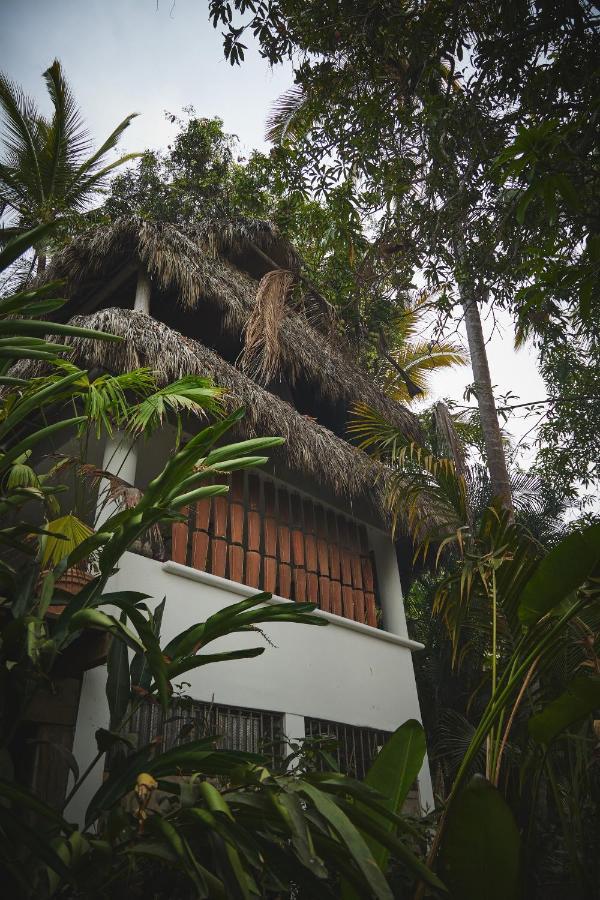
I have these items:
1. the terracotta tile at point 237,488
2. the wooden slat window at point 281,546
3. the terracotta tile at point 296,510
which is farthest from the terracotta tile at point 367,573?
the terracotta tile at point 237,488

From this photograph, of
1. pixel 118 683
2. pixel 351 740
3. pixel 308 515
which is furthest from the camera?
pixel 308 515

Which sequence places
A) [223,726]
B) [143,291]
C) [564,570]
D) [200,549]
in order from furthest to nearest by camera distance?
[143,291], [200,549], [223,726], [564,570]

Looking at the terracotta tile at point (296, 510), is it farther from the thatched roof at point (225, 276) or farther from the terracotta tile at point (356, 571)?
the thatched roof at point (225, 276)

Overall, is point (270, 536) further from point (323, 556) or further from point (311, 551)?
point (323, 556)

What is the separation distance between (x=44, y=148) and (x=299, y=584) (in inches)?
225

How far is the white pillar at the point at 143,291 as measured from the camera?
17.4 ft

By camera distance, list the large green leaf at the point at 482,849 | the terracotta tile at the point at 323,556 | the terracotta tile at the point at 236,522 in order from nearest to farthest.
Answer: the large green leaf at the point at 482,849, the terracotta tile at the point at 236,522, the terracotta tile at the point at 323,556

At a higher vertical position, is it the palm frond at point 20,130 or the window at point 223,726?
the palm frond at point 20,130

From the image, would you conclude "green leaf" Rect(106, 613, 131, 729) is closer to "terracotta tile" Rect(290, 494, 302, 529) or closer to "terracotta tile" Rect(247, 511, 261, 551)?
"terracotta tile" Rect(247, 511, 261, 551)

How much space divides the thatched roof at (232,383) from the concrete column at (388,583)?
33.4 inches

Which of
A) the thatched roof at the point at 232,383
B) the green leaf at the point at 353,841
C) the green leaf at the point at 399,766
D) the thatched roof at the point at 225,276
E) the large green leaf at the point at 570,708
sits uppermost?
the thatched roof at the point at 225,276

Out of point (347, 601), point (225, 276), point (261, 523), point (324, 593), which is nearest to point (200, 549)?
point (261, 523)

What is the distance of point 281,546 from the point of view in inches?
215

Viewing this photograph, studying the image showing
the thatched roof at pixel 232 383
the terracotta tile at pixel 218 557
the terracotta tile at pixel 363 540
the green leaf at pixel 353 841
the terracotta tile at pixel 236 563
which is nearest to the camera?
the green leaf at pixel 353 841
